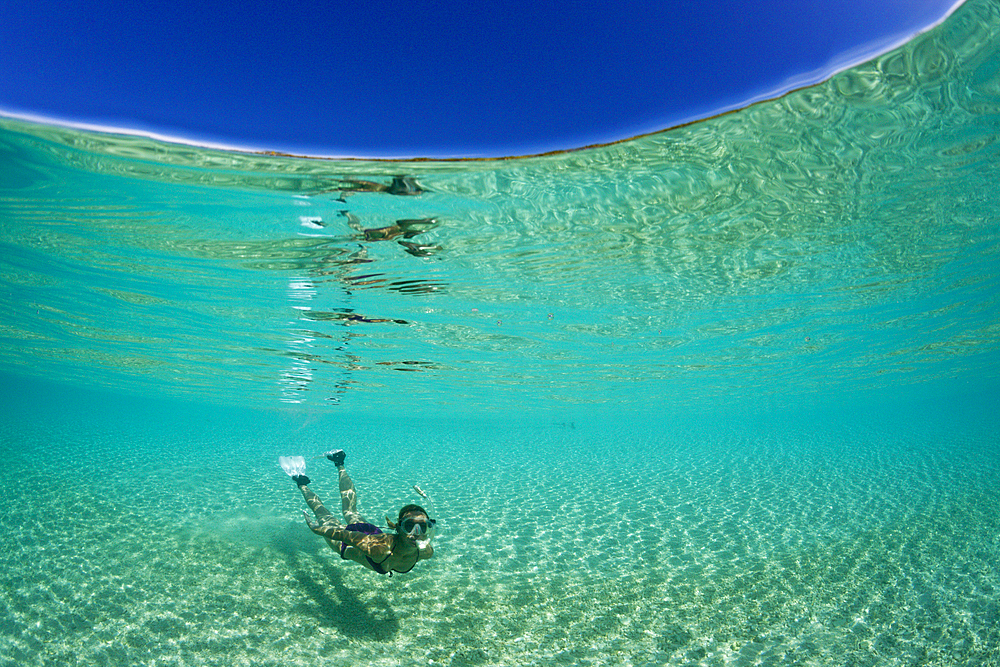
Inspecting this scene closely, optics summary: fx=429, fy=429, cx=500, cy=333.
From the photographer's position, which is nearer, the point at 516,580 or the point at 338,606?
the point at 338,606

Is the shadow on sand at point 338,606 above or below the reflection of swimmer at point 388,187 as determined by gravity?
below

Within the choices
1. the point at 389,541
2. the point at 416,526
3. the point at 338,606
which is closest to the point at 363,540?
the point at 389,541

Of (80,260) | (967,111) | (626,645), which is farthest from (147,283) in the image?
(967,111)

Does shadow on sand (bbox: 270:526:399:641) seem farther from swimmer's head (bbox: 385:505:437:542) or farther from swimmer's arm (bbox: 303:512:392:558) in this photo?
swimmer's head (bbox: 385:505:437:542)

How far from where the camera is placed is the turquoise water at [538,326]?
638cm

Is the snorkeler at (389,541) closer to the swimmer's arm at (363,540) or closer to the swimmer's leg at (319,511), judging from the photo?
the swimmer's arm at (363,540)

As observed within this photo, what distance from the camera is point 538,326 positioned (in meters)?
16.1

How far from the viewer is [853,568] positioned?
871cm

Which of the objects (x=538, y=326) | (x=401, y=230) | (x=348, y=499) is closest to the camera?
(x=401, y=230)

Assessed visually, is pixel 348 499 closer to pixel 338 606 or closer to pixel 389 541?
pixel 338 606

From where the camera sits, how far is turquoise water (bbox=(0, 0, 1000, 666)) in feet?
20.9

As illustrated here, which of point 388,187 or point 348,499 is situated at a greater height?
point 388,187

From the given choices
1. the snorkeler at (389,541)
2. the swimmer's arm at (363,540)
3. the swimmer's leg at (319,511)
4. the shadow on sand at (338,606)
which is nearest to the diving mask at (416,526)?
the snorkeler at (389,541)

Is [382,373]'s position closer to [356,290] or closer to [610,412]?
[356,290]
